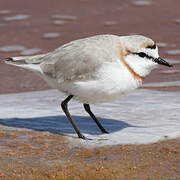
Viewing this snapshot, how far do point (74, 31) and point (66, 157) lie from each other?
7320 millimetres

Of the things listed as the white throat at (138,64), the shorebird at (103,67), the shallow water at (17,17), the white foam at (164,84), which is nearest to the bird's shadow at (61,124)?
the shorebird at (103,67)

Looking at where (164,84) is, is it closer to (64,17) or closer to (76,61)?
(76,61)

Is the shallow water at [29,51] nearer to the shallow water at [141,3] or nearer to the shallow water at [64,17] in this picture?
the shallow water at [64,17]

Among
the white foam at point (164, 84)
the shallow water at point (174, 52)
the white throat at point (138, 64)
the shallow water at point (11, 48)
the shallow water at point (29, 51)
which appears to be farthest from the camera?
the shallow water at point (11, 48)

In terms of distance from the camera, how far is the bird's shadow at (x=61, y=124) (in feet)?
19.2

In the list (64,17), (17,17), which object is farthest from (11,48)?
(64,17)

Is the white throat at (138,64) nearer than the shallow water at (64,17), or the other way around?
the white throat at (138,64)

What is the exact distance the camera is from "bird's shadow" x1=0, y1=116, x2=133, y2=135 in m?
5.84

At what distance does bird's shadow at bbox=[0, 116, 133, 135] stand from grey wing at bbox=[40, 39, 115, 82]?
74 cm

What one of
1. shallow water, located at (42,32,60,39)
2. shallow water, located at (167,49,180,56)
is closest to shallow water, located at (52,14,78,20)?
shallow water, located at (42,32,60,39)

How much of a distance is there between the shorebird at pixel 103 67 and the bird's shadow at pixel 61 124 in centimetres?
42

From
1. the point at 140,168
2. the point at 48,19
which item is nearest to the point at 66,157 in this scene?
the point at 140,168

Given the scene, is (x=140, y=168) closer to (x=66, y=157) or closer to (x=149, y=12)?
(x=66, y=157)

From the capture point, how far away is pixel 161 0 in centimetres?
1376
